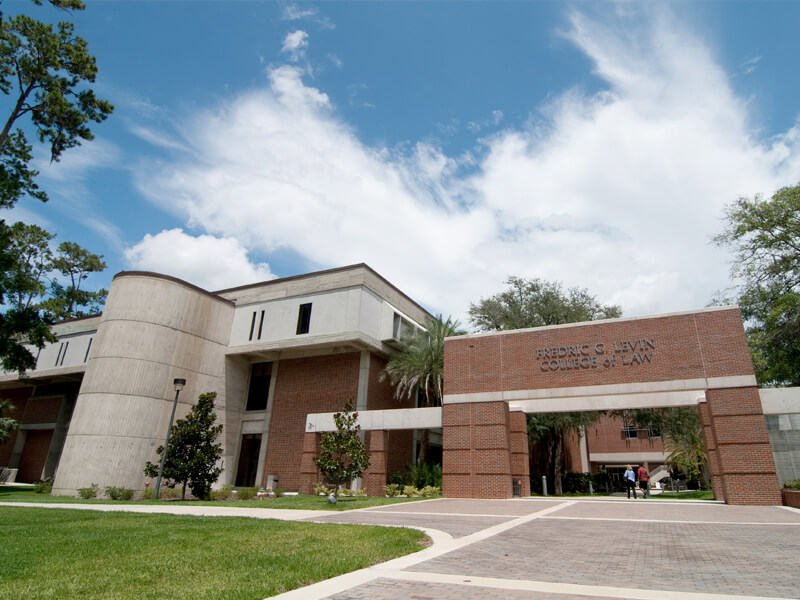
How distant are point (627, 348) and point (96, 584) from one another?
19830 millimetres

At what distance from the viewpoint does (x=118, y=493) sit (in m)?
24.6

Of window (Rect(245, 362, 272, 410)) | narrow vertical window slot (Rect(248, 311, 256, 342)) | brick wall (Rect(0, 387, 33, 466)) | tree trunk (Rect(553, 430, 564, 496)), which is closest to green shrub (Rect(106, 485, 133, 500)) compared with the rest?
window (Rect(245, 362, 272, 410))

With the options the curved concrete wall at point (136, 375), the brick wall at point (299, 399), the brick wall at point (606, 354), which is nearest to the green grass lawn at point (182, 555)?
the brick wall at point (606, 354)

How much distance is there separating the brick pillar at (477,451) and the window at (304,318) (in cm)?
1194

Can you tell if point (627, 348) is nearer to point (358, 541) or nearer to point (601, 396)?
point (601, 396)

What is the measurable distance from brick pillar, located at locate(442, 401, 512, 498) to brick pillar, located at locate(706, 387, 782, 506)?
7.94 metres

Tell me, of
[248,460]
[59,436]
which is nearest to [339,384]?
[248,460]

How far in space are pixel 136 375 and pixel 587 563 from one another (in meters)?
26.9

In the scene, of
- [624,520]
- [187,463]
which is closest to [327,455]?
[187,463]

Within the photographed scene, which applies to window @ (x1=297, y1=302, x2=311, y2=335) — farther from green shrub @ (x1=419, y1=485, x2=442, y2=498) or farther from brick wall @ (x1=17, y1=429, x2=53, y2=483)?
brick wall @ (x1=17, y1=429, x2=53, y2=483)

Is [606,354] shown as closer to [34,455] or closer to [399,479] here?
[399,479]

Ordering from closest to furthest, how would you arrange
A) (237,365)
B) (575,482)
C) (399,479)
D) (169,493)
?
1. (169,493)
2. (399,479)
3. (237,365)
4. (575,482)

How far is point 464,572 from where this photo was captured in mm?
6176

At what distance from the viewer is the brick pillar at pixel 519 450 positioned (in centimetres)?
2261
